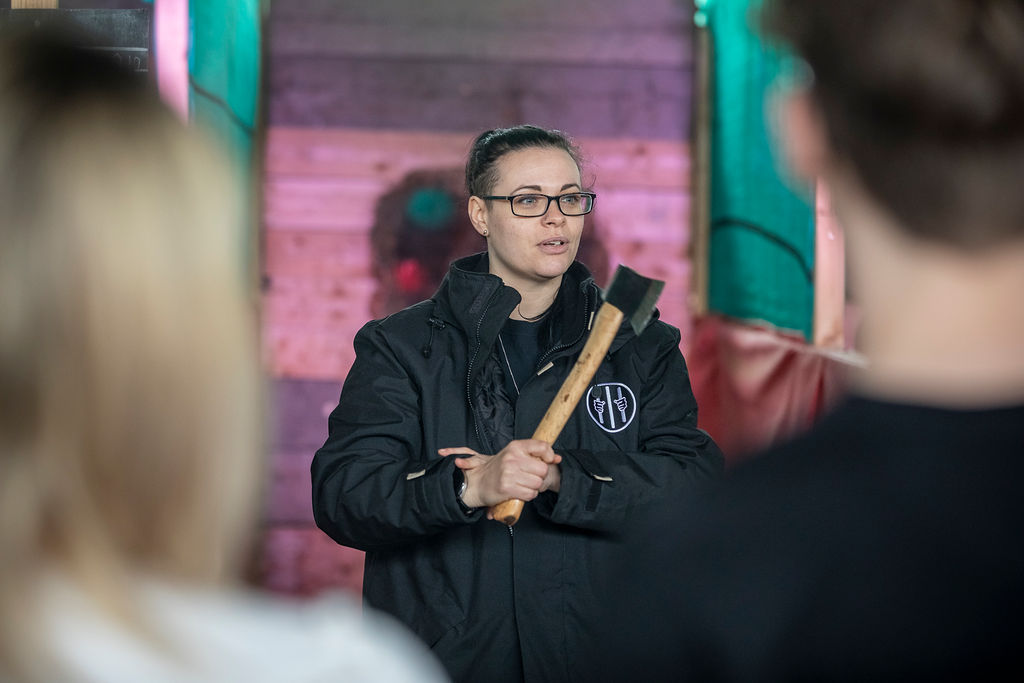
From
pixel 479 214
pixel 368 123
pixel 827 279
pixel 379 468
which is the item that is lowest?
pixel 379 468

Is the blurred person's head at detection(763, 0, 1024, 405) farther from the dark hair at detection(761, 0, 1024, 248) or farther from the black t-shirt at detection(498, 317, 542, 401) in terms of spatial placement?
the black t-shirt at detection(498, 317, 542, 401)

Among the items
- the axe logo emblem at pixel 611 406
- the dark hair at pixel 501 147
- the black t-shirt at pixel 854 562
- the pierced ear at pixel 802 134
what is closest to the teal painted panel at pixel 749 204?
the dark hair at pixel 501 147

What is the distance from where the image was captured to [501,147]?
2107 mm

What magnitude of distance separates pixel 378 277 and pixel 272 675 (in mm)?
3091

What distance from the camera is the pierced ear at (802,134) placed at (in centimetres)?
68

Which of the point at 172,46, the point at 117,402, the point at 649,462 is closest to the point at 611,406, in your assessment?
the point at 649,462

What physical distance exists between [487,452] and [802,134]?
48.0 inches

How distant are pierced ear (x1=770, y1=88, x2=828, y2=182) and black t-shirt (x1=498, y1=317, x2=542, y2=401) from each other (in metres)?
1.18

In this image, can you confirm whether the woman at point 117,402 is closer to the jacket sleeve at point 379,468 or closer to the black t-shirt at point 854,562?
the black t-shirt at point 854,562

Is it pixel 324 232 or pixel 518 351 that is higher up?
pixel 324 232

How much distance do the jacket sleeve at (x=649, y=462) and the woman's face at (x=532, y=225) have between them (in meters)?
0.23

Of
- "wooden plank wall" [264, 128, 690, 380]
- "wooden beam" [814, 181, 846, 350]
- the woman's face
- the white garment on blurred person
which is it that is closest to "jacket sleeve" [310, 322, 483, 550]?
the woman's face

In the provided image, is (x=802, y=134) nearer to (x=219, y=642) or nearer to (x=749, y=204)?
(x=219, y=642)

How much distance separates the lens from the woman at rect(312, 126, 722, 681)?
175 centimetres
